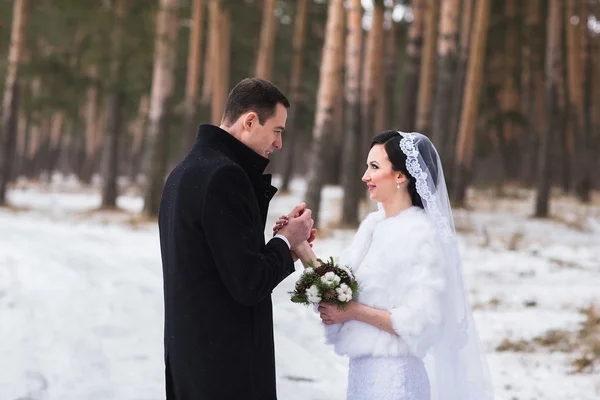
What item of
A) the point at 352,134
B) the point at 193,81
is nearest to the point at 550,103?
the point at 352,134

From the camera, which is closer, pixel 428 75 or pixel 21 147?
pixel 428 75

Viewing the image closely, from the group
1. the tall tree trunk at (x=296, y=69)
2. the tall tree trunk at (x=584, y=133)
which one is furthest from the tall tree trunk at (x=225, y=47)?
the tall tree trunk at (x=584, y=133)

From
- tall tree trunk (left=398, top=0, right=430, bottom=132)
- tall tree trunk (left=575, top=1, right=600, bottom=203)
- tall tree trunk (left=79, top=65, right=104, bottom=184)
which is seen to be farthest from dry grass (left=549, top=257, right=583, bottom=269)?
tall tree trunk (left=79, top=65, right=104, bottom=184)

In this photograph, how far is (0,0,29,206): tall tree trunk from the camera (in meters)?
17.3

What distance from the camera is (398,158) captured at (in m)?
3.05

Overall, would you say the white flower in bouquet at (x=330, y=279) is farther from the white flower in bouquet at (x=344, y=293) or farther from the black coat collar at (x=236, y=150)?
the black coat collar at (x=236, y=150)

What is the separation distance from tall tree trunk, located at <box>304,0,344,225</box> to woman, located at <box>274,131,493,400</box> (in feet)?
31.0

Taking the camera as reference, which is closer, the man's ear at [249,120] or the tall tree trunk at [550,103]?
the man's ear at [249,120]

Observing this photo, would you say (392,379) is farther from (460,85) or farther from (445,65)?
(460,85)

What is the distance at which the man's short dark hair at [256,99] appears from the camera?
270cm

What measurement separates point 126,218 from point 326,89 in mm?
5756

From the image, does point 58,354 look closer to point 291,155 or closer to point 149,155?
point 149,155

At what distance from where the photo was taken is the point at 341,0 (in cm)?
1262

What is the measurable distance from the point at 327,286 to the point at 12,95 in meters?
17.2
